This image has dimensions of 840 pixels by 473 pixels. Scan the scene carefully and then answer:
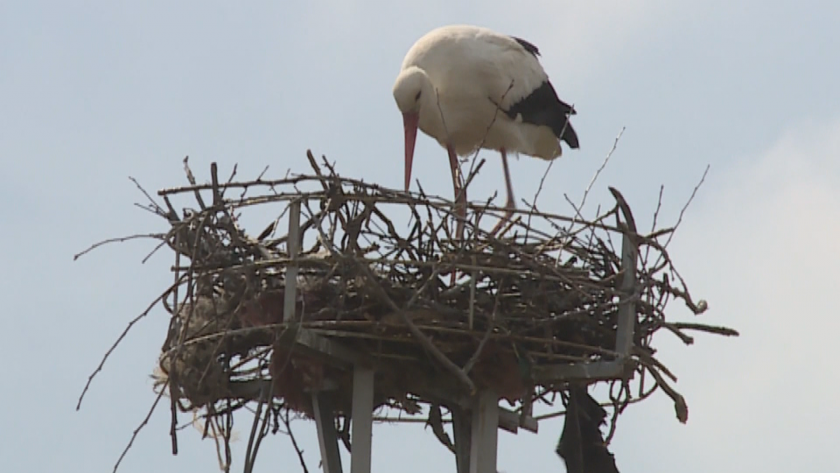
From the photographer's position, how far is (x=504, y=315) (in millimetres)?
7297

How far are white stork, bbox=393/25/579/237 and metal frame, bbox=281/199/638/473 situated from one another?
6.80 feet

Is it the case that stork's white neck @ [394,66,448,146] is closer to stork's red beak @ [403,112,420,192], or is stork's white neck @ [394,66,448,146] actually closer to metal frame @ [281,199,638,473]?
stork's red beak @ [403,112,420,192]

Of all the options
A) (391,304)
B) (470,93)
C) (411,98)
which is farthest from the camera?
(470,93)

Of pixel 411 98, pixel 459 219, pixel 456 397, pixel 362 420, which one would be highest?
pixel 411 98

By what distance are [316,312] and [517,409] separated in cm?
145

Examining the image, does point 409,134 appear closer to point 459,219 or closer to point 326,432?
point 326,432

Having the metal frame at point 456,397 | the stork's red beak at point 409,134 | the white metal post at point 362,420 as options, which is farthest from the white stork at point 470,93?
the white metal post at point 362,420

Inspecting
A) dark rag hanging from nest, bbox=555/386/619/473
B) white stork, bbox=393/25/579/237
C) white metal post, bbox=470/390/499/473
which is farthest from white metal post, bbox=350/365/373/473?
white stork, bbox=393/25/579/237

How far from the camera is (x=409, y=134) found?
32.5 feet

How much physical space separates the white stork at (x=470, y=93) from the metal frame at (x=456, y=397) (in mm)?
2074

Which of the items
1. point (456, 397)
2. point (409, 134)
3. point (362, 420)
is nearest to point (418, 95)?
point (409, 134)

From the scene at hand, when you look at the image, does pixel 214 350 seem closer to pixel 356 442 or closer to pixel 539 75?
pixel 356 442

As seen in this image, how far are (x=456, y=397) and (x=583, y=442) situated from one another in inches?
27.8

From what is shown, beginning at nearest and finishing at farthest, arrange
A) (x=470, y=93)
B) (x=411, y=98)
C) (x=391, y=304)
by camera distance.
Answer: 1. (x=391, y=304)
2. (x=411, y=98)
3. (x=470, y=93)
